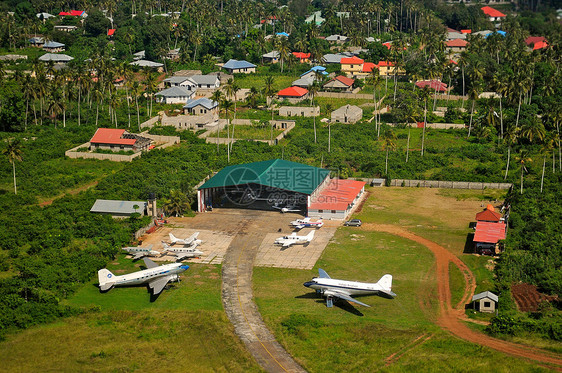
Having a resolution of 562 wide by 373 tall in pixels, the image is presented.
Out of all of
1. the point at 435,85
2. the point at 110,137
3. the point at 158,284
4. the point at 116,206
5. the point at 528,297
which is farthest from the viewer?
the point at 435,85

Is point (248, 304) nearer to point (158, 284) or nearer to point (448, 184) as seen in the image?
point (158, 284)

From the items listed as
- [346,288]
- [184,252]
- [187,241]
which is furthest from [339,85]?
[346,288]

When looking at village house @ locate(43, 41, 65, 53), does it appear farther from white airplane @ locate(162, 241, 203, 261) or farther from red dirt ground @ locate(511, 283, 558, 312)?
red dirt ground @ locate(511, 283, 558, 312)

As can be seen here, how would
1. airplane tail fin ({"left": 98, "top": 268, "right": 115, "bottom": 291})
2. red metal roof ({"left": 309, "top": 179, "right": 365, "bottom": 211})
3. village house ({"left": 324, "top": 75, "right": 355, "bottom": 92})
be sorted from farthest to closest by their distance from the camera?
village house ({"left": 324, "top": 75, "right": 355, "bottom": 92}), red metal roof ({"left": 309, "top": 179, "right": 365, "bottom": 211}), airplane tail fin ({"left": 98, "top": 268, "right": 115, "bottom": 291})

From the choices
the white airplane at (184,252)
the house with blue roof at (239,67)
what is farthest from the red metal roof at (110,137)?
the house with blue roof at (239,67)

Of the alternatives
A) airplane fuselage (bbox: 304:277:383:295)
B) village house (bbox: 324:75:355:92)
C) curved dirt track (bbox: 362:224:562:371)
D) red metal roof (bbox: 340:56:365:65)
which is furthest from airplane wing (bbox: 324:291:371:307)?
red metal roof (bbox: 340:56:365:65)
